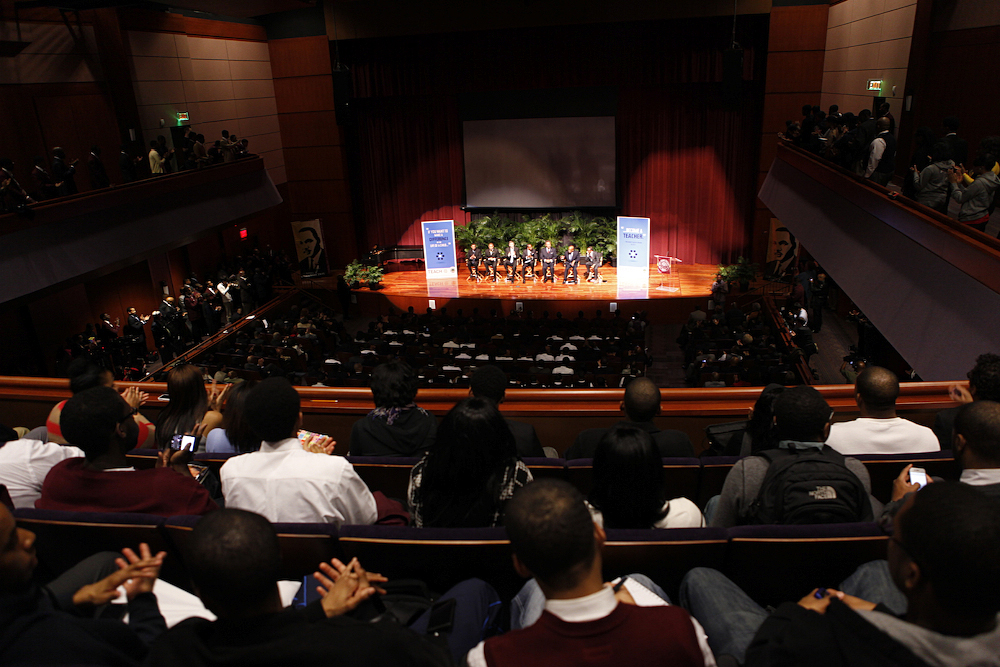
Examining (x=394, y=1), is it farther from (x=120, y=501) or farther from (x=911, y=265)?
(x=120, y=501)

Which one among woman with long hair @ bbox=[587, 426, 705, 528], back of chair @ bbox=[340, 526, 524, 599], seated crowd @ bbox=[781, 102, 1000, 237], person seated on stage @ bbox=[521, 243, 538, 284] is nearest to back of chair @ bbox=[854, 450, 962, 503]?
woman with long hair @ bbox=[587, 426, 705, 528]

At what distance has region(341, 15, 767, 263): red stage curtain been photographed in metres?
14.4

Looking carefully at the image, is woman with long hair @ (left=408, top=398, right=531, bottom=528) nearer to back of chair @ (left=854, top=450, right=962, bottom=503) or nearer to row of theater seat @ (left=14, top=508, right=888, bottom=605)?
row of theater seat @ (left=14, top=508, right=888, bottom=605)

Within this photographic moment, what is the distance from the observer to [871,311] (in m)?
6.42

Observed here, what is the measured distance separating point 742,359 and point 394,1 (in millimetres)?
11280

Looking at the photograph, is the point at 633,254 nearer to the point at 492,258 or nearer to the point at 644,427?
the point at 492,258

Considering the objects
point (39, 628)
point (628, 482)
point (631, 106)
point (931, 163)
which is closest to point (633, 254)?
point (631, 106)

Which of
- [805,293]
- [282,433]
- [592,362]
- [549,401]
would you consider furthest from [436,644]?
[805,293]

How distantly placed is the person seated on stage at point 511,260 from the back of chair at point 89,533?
513 inches

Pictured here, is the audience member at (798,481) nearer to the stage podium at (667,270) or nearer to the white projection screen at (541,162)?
the stage podium at (667,270)

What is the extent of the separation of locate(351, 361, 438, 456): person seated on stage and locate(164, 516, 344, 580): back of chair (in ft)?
3.34

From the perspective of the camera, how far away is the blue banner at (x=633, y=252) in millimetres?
13805

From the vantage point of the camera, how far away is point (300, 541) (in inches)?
80.0

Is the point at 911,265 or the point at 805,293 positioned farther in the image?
the point at 805,293
